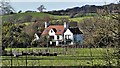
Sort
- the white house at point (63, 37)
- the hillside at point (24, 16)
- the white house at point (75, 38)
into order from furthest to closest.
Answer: the white house at point (63, 37), the hillside at point (24, 16), the white house at point (75, 38)

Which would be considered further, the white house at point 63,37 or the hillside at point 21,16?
the white house at point 63,37

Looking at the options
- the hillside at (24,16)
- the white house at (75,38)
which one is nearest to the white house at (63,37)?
the white house at (75,38)

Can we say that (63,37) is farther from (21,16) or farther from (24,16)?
(21,16)

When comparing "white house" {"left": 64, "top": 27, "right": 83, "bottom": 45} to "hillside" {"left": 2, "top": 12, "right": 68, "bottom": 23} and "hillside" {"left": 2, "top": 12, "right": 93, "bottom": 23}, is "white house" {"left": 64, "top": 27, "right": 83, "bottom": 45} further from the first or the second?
"hillside" {"left": 2, "top": 12, "right": 68, "bottom": 23}

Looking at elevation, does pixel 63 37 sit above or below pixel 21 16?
below

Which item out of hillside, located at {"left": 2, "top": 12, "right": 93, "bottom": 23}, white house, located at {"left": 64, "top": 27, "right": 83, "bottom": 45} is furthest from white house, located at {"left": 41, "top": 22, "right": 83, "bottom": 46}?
hillside, located at {"left": 2, "top": 12, "right": 93, "bottom": 23}

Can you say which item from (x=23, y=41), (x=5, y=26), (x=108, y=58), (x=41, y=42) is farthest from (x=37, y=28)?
(x=108, y=58)

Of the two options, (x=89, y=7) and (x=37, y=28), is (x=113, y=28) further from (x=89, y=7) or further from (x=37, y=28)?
(x=37, y=28)

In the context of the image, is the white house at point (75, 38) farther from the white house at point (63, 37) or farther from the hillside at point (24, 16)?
the hillside at point (24, 16)

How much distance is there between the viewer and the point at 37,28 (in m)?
10.8

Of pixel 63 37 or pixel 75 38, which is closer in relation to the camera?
pixel 75 38

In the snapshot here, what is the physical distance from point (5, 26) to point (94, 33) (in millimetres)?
2331

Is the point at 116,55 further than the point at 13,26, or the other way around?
the point at 13,26

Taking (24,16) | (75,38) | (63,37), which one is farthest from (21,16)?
(63,37)
